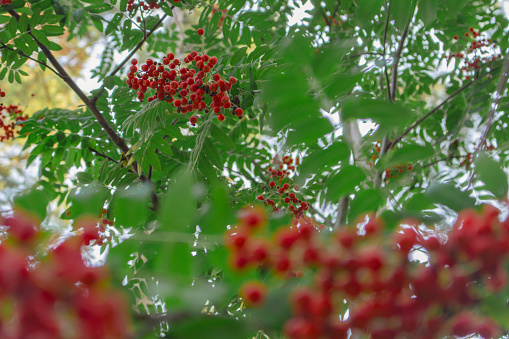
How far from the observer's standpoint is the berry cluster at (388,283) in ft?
1.67

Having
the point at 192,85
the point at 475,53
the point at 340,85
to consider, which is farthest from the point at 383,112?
the point at 475,53

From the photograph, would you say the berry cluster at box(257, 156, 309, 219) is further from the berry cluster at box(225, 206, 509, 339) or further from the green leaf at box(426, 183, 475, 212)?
the berry cluster at box(225, 206, 509, 339)

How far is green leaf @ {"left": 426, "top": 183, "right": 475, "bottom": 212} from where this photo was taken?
0.83 metres

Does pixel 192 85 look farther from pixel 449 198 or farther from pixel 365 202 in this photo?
pixel 449 198

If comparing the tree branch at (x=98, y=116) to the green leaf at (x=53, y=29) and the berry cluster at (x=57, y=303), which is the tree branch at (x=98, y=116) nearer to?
the green leaf at (x=53, y=29)

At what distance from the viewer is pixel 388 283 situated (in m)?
0.54

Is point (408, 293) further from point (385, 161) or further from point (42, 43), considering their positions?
point (42, 43)

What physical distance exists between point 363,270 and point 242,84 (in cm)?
157

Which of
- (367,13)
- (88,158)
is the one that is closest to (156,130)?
(88,158)

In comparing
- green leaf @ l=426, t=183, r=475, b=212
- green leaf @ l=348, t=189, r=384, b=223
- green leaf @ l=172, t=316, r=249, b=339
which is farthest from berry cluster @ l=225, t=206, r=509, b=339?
green leaf @ l=348, t=189, r=384, b=223

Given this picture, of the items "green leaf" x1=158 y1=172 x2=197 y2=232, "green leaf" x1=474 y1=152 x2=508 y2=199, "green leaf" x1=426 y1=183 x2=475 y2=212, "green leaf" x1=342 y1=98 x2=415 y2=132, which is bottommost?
"green leaf" x1=426 y1=183 x2=475 y2=212

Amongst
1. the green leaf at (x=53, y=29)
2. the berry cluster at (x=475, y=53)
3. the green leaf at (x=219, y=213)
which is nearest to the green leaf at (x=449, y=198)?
the green leaf at (x=219, y=213)

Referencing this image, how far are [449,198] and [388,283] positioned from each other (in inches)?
15.1

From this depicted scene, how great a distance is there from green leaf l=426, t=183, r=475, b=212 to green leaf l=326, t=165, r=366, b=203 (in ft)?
0.52
